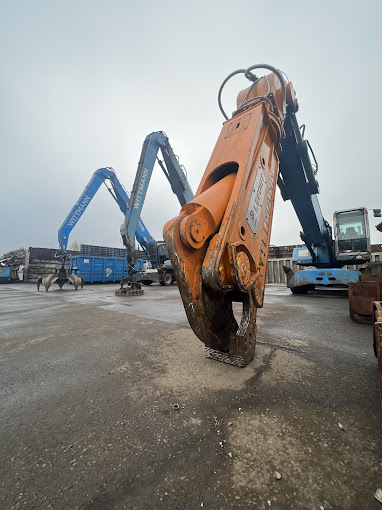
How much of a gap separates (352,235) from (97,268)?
48.2 ft

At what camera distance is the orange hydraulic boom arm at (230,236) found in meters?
1.37

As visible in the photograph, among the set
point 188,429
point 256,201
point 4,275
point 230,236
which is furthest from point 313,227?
point 4,275

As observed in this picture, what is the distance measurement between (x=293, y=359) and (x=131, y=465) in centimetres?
154

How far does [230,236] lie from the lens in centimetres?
150

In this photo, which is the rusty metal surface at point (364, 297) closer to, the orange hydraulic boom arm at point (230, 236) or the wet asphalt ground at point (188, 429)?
the wet asphalt ground at point (188, 429)

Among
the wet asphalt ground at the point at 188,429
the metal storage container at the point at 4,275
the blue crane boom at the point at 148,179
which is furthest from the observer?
the metal storage container at the point at 4,275

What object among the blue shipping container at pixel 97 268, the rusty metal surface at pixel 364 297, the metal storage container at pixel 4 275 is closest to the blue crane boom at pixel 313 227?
the rusty metal surface at pixel 364 297

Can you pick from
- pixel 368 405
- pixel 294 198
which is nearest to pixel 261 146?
pixel 368 405

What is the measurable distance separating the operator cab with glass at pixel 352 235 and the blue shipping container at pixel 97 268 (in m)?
13.0

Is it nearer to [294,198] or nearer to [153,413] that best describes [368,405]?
[153,413]

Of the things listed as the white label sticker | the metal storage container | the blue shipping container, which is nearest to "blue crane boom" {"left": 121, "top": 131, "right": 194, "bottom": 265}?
the white label sticker

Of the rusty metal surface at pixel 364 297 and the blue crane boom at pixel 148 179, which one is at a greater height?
the blue crane boom at pixel 148 179

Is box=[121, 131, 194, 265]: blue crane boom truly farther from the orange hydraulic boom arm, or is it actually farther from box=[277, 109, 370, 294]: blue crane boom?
the orange hydraulic boom arm

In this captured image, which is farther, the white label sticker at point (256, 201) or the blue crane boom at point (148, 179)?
the blue crane boom at point (148, 179)
